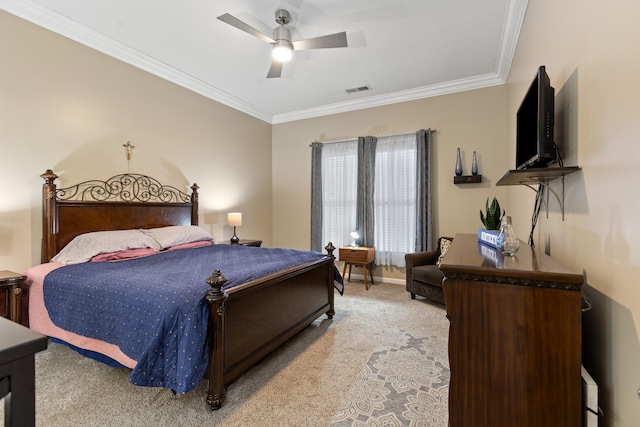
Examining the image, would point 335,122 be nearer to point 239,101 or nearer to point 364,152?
point 364,152

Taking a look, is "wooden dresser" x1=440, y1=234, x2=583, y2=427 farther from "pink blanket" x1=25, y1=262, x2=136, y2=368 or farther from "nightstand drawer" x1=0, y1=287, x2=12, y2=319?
"nightstand drawer" x1=0, y1=287, x2=12, y2=319

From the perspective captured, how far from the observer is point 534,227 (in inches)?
88.9

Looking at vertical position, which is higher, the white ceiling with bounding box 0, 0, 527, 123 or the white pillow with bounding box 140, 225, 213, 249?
the white ceiling with bounding box 0, 0, 527, 123

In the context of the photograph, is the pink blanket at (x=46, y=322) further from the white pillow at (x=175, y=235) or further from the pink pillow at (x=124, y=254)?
the white pillow at (x=175, y=235)

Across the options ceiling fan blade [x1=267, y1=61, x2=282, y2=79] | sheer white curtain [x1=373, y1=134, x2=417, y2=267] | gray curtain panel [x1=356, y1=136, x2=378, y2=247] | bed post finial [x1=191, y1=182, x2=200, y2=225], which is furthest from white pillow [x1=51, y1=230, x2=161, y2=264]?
sheer white curtain [x1=373, y1=134, x2=417, y2=267]

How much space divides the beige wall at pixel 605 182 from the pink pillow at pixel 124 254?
11.2 ft

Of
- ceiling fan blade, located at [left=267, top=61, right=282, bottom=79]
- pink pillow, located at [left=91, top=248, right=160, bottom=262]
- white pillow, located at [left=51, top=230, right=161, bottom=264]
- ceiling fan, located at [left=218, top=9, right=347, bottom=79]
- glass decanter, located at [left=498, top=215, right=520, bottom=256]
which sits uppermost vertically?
ceiling fan, located at [left=218, top=9, right=347, bottom=79]

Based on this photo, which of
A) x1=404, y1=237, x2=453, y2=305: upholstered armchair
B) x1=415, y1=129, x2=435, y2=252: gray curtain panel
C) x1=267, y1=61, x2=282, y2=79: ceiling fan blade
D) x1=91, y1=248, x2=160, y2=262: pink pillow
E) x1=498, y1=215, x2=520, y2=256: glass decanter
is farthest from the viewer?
x1=415, y1=129, x2=435, y2=252: gray curtain panel

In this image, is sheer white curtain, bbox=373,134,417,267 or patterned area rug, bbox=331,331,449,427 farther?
sheer white curtain, bbox=373,134,417,267

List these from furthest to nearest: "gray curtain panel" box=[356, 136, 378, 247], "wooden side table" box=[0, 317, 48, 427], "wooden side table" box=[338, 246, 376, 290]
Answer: "gray curtain panel" box=[356, 136, 378, 247] < "wooden side table" box=[338, 246, 376, 290] < "wooden side table" box=[0, 317, 48, 427]

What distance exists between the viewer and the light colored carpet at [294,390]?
176cm

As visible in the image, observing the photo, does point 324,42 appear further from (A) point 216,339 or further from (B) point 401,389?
(B) point 401,389

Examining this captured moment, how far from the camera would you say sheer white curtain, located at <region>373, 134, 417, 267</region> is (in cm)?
460

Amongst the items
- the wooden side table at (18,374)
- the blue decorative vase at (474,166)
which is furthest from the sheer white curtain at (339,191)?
the wooden side table at (18,374)
